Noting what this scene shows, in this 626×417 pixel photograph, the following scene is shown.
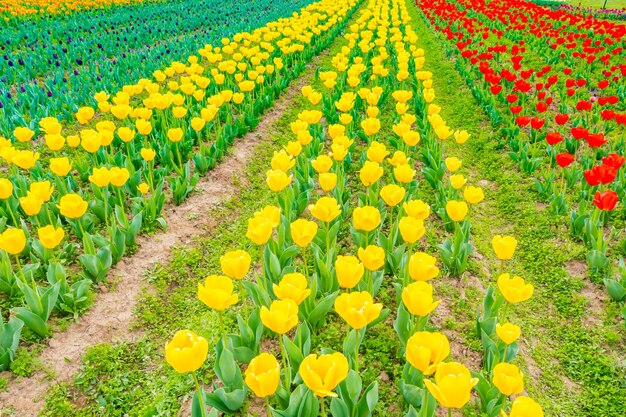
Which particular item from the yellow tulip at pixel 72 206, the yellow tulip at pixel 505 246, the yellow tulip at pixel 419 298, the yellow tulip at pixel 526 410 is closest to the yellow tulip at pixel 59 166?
the yellow tulip at pixel 72 206

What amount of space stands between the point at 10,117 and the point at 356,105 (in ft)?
18.0

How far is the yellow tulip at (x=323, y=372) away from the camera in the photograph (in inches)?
72.5

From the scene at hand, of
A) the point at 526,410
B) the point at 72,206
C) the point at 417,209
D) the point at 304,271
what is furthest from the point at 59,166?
the point at 526,410

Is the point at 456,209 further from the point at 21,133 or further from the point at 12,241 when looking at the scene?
the point at 21,133

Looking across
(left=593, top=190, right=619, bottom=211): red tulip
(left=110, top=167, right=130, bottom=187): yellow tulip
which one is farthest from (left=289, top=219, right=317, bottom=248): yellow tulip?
(left=593, top=190, right=619, bottom=211): red tulip

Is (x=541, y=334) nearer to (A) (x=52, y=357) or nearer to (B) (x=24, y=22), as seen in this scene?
(A) (x=52, y=357)

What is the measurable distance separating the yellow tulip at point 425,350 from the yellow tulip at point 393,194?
1.56m

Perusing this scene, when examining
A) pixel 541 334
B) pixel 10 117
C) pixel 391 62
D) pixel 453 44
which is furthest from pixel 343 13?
pixel 541 334

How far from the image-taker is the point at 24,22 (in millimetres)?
14719

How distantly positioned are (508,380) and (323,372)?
2.62 feet

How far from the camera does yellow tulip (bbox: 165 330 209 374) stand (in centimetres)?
189

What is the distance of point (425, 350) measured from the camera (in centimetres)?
190

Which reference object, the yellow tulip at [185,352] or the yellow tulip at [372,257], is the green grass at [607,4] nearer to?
the yellow tulip at [372,257]

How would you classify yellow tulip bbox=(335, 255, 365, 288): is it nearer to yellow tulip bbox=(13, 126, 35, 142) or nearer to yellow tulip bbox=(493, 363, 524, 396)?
yellow tulip bbox=(493, 363, 524, 396)
